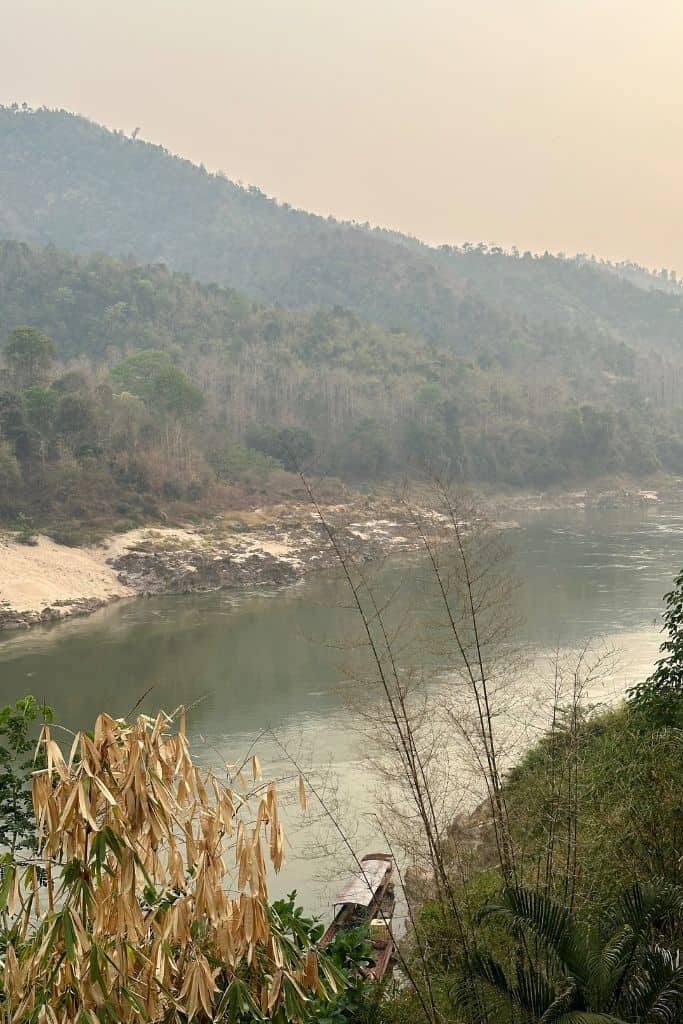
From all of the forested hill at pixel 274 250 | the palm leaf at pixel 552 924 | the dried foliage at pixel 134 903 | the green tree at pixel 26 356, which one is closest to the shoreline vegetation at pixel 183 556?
the green tree at pixel 26 356

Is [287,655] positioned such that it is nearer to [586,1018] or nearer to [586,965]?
[586,965]

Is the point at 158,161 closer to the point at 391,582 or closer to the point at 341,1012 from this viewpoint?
the point at 391,582

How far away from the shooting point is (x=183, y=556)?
28219 millimetres

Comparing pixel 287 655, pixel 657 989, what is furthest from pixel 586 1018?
pixel 287 655

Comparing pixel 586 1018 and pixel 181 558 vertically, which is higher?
pixel 586 1018

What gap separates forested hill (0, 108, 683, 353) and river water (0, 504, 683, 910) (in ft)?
173

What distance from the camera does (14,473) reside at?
28.9 m

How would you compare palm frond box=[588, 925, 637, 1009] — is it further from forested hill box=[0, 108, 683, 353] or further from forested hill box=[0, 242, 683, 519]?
forested hill box=[0, 108, 683, 353]

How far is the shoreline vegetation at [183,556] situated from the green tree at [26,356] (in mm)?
10758

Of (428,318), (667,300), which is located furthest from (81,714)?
(667,300)

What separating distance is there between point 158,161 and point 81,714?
13655 cm

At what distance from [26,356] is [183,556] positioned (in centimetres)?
1402

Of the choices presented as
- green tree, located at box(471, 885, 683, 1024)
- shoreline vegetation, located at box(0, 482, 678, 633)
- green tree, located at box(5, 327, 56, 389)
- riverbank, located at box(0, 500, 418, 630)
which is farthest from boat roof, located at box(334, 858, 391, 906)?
green tree, located at box(5, 327, 56, 389)

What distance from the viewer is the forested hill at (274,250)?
288 feet
